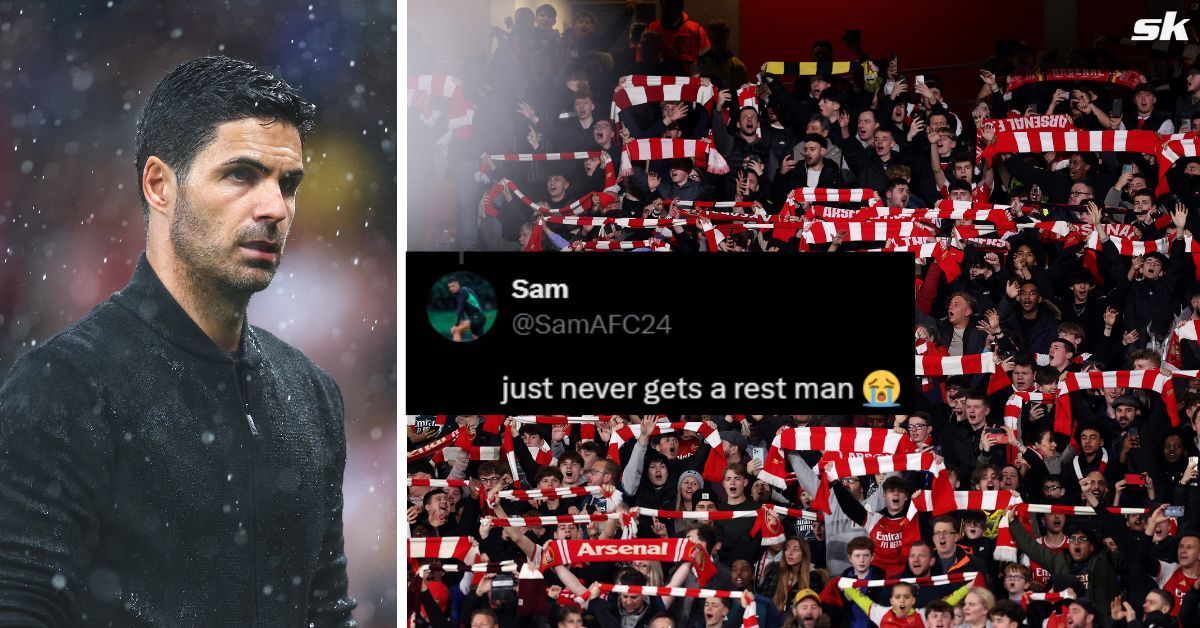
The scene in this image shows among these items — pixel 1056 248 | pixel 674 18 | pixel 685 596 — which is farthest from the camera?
pixel 674 18

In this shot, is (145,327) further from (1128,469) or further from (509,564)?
(1128,469)

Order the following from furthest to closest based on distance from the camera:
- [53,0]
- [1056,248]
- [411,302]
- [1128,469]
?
[1056,248], [1128,469], [411,302], [53,0]

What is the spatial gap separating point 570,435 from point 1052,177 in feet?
11.6

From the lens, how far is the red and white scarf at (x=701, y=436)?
28.3ft

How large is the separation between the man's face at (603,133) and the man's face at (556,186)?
35cm

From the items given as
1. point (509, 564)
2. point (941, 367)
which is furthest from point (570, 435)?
point (941, 367)

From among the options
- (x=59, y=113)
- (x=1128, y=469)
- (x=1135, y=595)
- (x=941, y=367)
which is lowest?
(x=1135, y=595)

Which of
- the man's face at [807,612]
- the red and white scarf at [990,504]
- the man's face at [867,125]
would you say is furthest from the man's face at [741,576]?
the man's face at [867,125]

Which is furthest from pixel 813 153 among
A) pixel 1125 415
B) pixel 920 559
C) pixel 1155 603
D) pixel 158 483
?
pixel 158 483

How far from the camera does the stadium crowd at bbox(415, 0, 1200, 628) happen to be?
8.09 meters

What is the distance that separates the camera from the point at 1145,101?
403 inches

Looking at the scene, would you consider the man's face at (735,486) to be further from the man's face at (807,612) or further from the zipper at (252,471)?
the zipper at (252,471)

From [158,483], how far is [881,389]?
3296 millimetres

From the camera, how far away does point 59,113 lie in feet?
19.2
